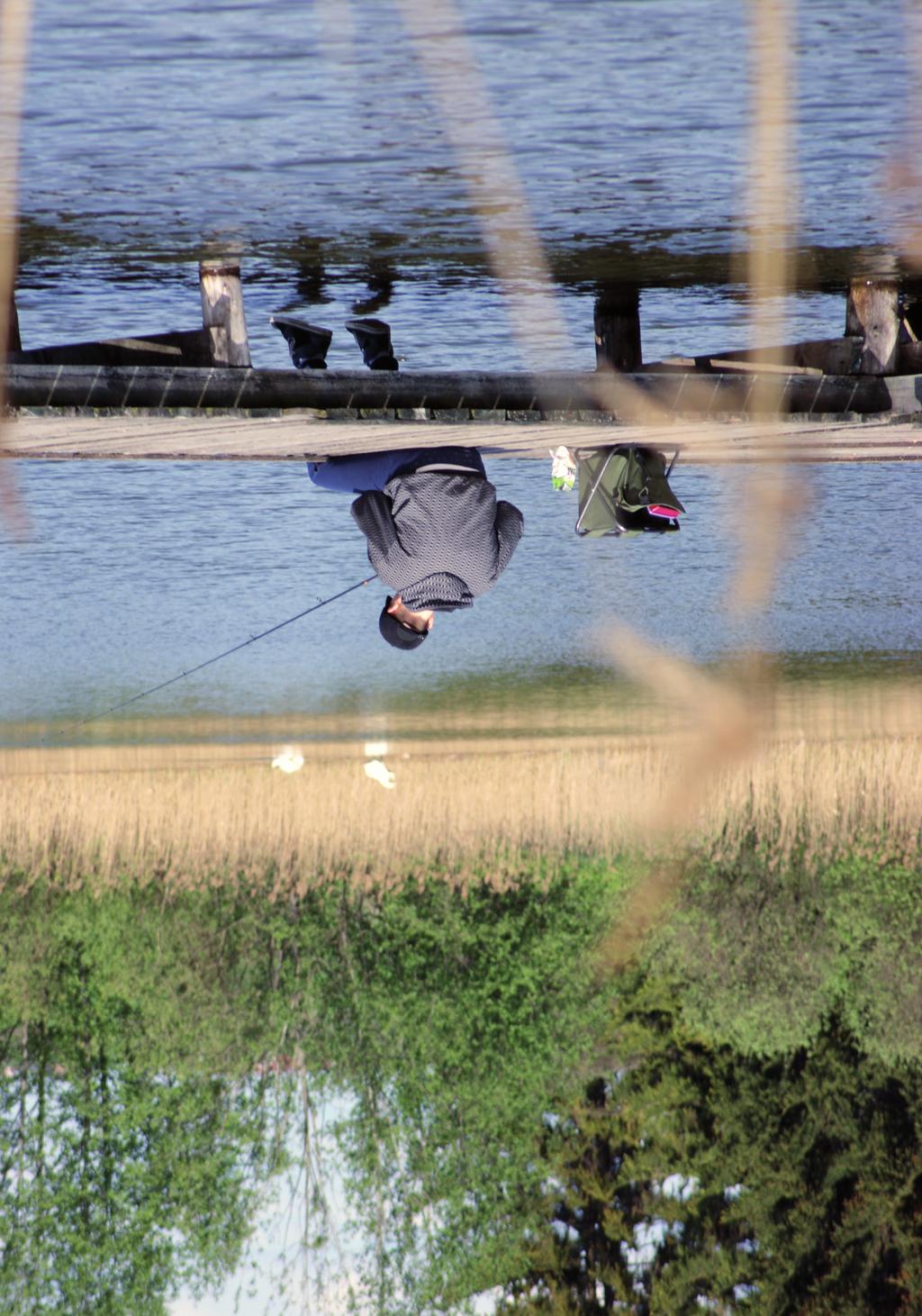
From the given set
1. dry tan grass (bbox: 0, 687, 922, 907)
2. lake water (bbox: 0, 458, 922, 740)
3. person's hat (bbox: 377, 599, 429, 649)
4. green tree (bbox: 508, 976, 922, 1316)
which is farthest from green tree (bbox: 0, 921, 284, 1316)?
person's hat (bbox: 377, 599, 429, 649)

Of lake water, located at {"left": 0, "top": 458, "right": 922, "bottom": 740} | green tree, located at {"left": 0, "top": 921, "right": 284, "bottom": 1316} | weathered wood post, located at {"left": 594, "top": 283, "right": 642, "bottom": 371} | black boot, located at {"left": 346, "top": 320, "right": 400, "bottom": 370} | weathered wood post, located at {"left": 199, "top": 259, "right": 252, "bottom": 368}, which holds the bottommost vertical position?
green tree, located at {"left": 0, "top": 921, "right": 284, "bottom": 1316}

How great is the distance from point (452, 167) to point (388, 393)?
2.15 ft

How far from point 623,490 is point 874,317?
115 centimetres

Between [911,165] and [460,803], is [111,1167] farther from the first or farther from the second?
[911,165]

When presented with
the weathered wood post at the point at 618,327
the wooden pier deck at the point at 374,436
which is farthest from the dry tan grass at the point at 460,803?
the wooden pier deck at the point at 374,436

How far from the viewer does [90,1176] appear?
565 inches

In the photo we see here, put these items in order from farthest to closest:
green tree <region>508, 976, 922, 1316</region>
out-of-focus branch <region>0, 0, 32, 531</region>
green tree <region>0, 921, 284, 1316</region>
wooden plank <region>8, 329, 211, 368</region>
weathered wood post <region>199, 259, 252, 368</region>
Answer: green tree <region>0, 921, 284, 1316</region>, green tree <region>508, 976, 922, 1316</region>, weathered wood post <region>199, 259, 252, 368</region>, wooden plank <region>8, 329, 211, 368</region>, out-of-focus branch <region>0, 0, 32, 531</region>

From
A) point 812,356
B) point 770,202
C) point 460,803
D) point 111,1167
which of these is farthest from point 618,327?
point 111,1167

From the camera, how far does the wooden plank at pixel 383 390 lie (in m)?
3.88

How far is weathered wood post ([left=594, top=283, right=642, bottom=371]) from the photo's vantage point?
221 inches

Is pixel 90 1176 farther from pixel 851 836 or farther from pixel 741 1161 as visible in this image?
pixel 851 836

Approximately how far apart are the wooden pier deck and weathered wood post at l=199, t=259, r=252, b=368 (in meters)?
0.29

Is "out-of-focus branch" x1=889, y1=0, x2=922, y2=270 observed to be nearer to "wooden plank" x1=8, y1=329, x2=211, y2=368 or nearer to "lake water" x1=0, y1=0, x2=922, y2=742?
"lake water" x1=0, y1=0, x2=922, y2=742

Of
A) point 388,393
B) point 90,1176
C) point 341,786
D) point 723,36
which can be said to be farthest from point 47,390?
point 90,1176
